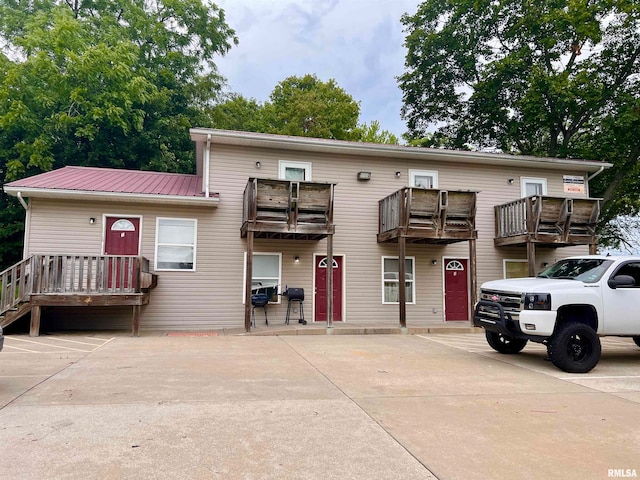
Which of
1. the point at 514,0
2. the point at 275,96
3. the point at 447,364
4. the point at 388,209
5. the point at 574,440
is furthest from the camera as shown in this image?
the point at 275,96

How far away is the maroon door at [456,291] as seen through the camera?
13.0 meters

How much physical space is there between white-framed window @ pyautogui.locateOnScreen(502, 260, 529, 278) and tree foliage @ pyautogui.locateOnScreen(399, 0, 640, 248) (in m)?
6.77

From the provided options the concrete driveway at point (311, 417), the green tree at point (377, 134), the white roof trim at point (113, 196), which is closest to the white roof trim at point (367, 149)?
the white roof trim at point (113, 196)

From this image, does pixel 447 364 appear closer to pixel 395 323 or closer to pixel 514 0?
pixel 395 323

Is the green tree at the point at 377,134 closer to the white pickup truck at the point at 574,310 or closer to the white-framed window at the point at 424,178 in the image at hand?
the white-framed window at the point at 424,178

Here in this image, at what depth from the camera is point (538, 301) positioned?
609cm

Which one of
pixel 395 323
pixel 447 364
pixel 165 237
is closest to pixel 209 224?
pixel 165 237

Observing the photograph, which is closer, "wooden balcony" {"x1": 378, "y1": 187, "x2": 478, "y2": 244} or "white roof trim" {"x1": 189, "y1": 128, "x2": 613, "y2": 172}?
"wooden balcony" {"x1": 378, "y1": 187, "x2": 478, "y2": 244}

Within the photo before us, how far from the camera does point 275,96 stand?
93.7 ft

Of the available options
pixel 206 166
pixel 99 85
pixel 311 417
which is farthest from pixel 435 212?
pixel 99 85

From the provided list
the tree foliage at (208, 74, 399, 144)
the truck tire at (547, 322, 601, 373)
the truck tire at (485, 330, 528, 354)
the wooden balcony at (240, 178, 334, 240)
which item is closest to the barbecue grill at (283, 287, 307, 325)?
the wooden balcony at (240, 178, 334, 240)

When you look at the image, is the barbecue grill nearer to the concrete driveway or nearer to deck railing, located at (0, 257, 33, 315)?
the concrete driveway

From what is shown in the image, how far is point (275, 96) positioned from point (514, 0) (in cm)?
1541

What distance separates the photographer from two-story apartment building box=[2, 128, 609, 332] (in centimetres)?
1034
